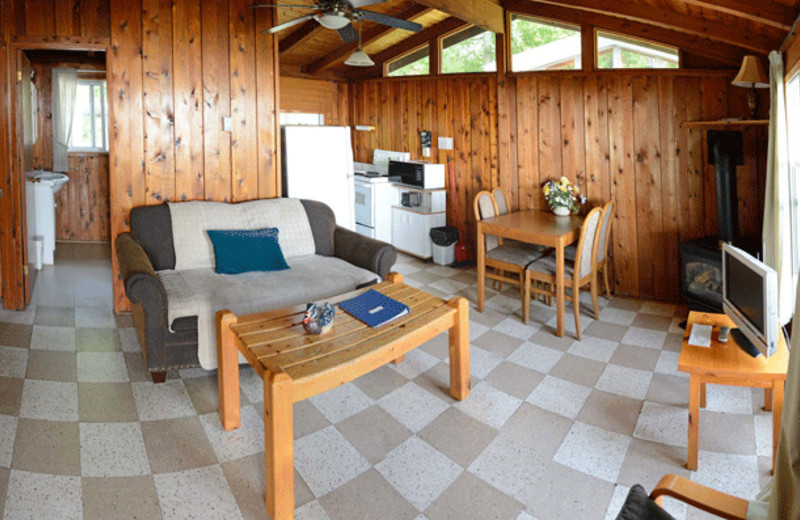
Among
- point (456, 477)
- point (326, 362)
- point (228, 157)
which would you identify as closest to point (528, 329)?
point (456, 477)

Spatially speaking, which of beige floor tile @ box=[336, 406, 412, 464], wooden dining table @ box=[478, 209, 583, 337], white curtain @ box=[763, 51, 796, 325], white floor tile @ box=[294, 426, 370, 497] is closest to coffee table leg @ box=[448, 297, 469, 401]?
beige floor tile @ box=[336, 406, 412, 464]

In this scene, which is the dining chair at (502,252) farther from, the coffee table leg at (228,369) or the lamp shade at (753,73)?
the coffee table leg at (228,369)

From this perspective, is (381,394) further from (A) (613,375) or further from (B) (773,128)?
(B) (773,128)

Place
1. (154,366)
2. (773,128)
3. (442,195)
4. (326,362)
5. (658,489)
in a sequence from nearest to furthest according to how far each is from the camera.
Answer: (658,489) → (326,362) → (154,366) → (773,128) → (442,195)

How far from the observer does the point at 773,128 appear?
288cm

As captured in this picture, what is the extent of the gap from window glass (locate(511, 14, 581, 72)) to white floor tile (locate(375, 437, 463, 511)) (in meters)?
3.63

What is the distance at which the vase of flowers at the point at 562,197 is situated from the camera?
14.0 ft

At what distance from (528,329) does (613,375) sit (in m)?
0.80

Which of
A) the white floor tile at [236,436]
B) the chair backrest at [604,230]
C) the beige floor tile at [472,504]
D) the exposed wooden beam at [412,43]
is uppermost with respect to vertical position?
the exposed wooden beam at [412,43]

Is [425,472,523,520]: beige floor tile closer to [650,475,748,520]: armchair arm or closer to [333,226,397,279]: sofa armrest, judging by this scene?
[650,475,748,520]: armchair arm

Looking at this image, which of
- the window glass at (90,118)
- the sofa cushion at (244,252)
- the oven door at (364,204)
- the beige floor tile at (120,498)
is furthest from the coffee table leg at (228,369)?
the window glass at (90,118)

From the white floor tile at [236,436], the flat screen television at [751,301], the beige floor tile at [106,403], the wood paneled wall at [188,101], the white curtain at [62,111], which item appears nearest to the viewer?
the flat screen television at [751,301]

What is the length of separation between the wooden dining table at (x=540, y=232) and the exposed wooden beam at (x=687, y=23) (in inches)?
57.7

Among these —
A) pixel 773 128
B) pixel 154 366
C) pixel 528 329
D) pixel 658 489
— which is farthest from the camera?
pixel 528 329
